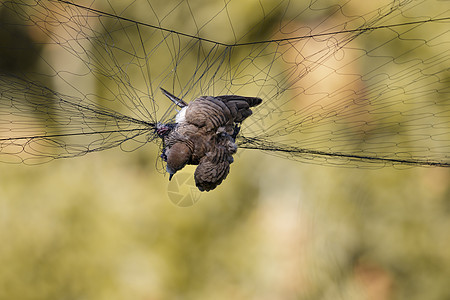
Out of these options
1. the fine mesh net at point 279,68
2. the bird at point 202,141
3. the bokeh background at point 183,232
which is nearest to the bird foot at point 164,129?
the bird at point 202,141

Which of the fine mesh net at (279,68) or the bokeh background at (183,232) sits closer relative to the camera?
the fine mesh net at (279,68)

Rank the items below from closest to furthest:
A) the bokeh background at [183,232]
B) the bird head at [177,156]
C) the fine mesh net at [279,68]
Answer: the bird head at [177,156] → the fine mesh net at [279,68] → the bokeh background at [183,232]

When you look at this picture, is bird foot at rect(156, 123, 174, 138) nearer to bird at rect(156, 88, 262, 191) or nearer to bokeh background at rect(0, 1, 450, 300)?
bird at rect(156, 88, 262, 191)

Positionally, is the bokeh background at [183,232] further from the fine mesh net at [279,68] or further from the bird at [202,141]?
the bird at [202,141]

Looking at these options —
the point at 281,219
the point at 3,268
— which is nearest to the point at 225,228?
the point at 281,219

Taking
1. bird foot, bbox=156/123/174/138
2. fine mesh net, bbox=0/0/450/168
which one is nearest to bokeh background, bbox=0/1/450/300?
fine mesh net, bbox=0/0/450/168
